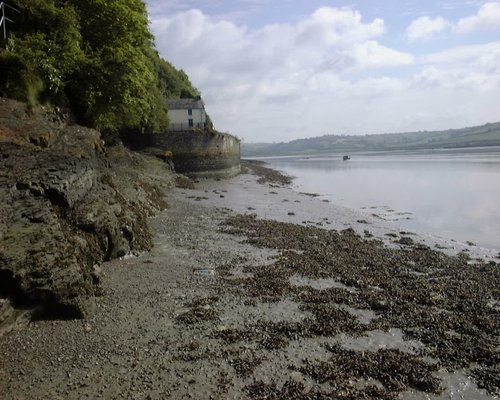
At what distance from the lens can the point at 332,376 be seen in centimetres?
734

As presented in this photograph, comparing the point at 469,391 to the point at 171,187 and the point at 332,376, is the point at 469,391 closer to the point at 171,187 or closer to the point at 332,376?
the point at 332,376

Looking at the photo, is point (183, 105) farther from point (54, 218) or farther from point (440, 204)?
point (54, 218)

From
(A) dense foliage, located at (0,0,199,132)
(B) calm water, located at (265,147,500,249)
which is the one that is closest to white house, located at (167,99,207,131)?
(B) calm water, located at (265,147,500,249)

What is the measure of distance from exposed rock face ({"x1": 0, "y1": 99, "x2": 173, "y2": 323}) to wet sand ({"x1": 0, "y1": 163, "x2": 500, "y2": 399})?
2.11ft

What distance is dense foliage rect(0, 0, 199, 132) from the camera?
16266 mm

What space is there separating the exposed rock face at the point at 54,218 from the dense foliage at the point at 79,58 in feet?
6.63

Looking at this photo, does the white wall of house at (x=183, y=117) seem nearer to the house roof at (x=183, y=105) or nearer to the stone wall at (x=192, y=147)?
the house roof at (x=183, y=105)

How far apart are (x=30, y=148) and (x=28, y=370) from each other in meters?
7.09

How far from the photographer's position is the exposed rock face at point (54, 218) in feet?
29.2

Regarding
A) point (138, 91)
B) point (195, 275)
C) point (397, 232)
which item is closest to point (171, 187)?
point (138, 91)

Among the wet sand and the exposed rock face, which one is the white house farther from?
the wet sand

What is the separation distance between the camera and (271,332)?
8.96 metres

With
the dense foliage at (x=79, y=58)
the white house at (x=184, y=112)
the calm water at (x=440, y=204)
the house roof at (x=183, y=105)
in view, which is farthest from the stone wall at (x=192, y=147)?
the dense foliage at (x=79, y=58)

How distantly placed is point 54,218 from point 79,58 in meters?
12.0
